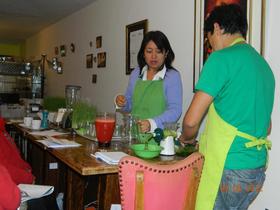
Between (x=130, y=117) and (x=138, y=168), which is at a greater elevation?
(x=130, y=117)

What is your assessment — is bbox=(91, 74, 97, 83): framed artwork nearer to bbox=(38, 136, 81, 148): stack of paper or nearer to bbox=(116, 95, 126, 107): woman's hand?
bbox=(116, 95, 126, 107): woman's hand

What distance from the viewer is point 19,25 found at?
6.41 metres

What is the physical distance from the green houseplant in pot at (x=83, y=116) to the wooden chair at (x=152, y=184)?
0.96 m

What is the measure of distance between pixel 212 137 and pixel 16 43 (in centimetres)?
864

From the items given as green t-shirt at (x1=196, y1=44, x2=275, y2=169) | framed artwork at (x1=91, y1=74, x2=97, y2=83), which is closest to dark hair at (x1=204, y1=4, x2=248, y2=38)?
green t-shirt at (x1=196, y1=44, x2=275, y2=169)

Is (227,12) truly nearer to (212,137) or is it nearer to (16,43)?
(212,137)

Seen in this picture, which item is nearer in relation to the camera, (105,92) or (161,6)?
(161,6)

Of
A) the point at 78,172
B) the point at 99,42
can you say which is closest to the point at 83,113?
the point at 78,172

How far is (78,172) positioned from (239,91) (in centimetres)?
71

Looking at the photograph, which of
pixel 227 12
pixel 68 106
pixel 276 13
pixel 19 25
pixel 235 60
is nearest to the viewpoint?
pixel 235 60

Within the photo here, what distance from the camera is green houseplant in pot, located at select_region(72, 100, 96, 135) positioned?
7.06 ft

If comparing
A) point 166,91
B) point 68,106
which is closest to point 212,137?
point 166,91

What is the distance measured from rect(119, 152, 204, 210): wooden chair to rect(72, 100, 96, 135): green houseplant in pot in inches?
37.7

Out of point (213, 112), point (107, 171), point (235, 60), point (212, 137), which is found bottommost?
point (107, 171)
